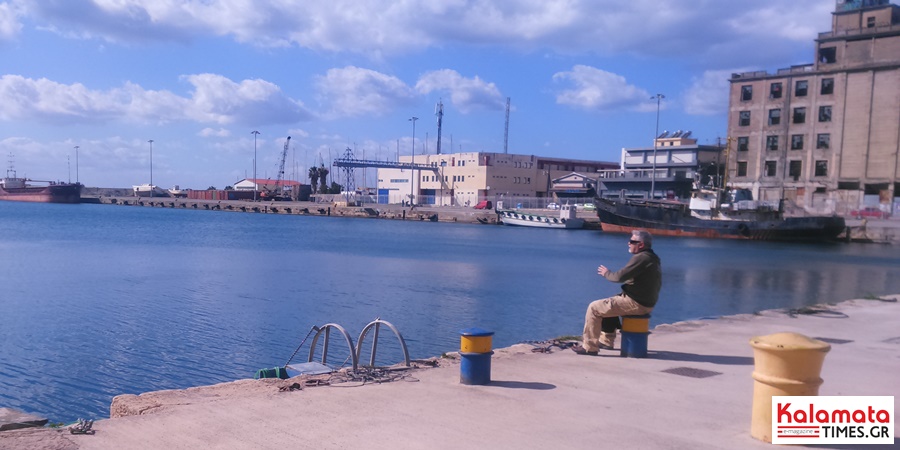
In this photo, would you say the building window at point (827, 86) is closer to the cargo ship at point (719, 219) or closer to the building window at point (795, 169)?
the building window at point (795, 169)

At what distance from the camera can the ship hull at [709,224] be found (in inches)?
2584

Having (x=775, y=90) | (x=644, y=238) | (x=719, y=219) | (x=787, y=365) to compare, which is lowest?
(x=719, y=219)

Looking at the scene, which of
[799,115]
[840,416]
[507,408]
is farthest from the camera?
[799,115]

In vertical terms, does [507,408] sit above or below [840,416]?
below

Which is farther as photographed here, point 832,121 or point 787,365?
point 832,121

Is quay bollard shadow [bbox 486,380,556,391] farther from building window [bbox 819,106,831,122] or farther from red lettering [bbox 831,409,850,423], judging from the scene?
building window [bbox 819,106,831,122]

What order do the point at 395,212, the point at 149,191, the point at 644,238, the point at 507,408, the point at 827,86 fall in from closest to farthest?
the point at 507,408
the point at 644,238
the point at 827,86
the point at 395,212
the point at 149,191

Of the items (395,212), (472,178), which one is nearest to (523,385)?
(395,212)

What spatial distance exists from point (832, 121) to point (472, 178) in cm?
5390

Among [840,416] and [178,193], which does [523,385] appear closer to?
[840,416]

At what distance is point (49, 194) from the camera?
152 meters

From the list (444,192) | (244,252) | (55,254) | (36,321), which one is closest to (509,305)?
(36,321)

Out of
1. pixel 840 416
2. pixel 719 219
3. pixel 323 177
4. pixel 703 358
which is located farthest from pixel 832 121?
pixel 323 177

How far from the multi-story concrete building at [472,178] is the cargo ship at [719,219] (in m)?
31.4
